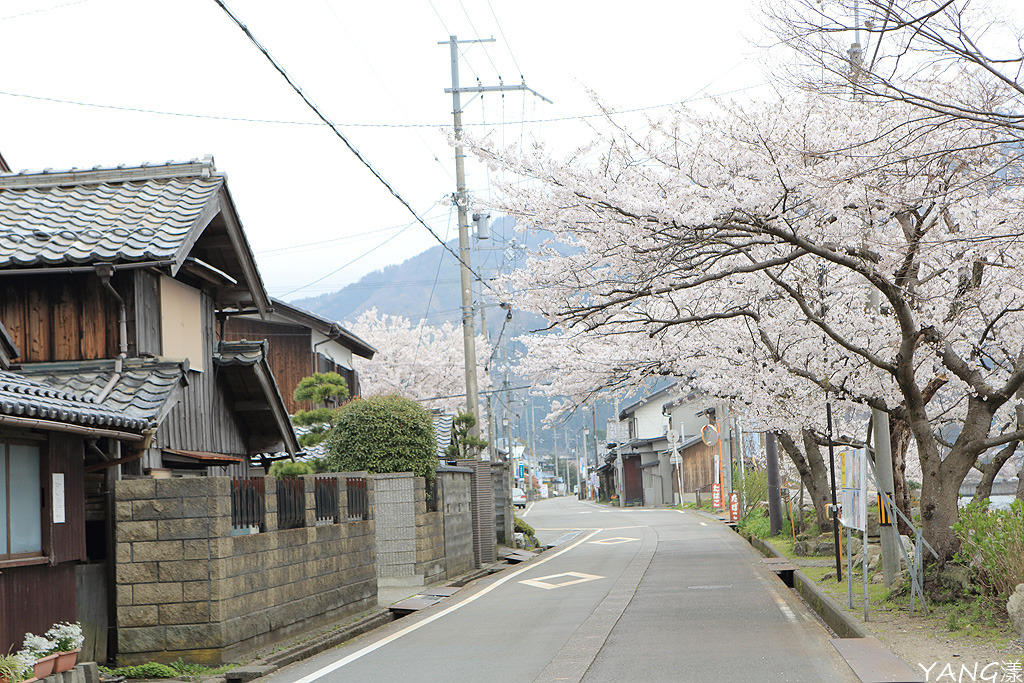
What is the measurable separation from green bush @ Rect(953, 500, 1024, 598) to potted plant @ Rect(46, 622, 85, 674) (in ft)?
30.2

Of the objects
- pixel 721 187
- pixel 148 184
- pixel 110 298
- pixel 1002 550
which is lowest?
pixel 1002 550

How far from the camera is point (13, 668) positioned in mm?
7023

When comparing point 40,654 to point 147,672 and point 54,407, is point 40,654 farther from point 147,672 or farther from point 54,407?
point 54,407

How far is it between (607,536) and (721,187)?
23.2 meters

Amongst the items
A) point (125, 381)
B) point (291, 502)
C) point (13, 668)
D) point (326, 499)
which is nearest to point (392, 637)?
point (291, 502)

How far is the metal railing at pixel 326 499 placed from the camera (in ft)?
41.7

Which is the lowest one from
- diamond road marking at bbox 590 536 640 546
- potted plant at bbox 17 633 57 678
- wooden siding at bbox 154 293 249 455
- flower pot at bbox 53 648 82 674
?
diamond road marking at bbox 590 536 640 546

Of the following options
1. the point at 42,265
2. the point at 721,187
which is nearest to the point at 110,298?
the point at 42,265

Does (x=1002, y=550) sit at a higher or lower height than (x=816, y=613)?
higher

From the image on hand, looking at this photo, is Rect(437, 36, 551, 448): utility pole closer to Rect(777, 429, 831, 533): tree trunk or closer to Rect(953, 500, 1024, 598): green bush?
Rect(777, 429, 831, 533): tree trunk

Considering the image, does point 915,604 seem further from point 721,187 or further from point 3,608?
point 3,608

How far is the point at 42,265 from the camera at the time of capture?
36.7 ft

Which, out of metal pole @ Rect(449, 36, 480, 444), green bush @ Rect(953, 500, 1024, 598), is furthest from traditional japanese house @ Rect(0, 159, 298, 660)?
metal pole @ Rect(449, 36, 480, 444)

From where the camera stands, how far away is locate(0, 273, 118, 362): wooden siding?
38.5 ft
